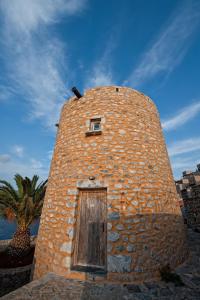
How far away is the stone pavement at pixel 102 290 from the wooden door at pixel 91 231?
1.85 feet

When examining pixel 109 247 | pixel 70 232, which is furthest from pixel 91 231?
pixel 109 247

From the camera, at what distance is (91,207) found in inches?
177

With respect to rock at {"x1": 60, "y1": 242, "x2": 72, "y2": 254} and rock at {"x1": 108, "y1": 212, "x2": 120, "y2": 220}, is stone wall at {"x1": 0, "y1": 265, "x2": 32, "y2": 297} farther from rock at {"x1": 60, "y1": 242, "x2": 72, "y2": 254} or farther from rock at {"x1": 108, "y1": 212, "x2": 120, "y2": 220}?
rock at {"x1": 108, "y1": 212, "x2": 120, "y2": 220}

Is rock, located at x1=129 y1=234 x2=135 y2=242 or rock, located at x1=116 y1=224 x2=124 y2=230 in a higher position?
rock, located at x1=116 y1=224 x2=124 y2=230

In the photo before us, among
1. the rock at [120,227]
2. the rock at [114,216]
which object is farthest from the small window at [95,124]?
the rock at [120,227]

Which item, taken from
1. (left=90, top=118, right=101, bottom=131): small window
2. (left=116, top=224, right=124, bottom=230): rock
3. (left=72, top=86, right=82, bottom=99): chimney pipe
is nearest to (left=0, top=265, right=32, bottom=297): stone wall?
(left=116, top=224, right=124, bottom=230): rock

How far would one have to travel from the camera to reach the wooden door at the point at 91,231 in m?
4.05

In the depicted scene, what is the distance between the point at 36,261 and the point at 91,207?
2491 mm

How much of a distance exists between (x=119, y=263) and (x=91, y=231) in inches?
43.0

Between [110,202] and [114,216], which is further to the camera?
[110,202]

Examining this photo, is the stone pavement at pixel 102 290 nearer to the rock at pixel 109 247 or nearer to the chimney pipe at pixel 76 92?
the rock at pixel 109 247

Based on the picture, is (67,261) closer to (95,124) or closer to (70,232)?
(70,232)

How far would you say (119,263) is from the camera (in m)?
3.64

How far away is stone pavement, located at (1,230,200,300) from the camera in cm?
290
